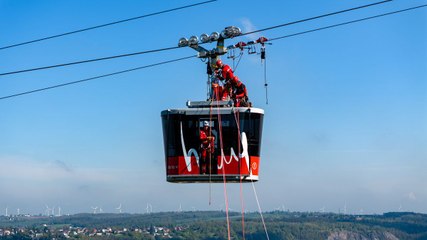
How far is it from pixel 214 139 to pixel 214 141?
0.34 ft

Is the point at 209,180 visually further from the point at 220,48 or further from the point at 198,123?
the point at 220,48

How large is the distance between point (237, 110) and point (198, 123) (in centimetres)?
188

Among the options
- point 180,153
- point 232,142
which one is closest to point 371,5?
point 232,142

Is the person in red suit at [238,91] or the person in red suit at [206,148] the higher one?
the person in red suit at [238,91]

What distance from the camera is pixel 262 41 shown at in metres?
30.0

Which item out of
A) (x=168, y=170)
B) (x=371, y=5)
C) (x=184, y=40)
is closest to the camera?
(x=371, y=5)

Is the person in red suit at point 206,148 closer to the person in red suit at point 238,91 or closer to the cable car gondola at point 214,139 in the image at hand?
the cable car gondola at point 214,139

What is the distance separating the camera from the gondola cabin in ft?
97.2

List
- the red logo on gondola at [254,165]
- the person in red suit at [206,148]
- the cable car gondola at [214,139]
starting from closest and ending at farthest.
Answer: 1. the cable car gondola at [214,139]
2. the person in red suit at [206,148]
3. the red logo on gondola at [254,165]

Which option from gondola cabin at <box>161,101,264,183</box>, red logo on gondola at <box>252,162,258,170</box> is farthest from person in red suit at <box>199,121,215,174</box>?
red logo on gondola at <box>252,162,258,170</box>

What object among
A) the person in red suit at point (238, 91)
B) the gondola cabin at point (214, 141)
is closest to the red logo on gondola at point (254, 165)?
the gondola cabin at point (214, 141)

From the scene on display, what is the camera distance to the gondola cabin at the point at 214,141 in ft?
97.2

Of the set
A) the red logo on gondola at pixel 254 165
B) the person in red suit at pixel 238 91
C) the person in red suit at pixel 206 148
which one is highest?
the person in red suit at pixel 238 91

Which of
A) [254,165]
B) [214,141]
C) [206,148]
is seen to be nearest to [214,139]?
[214,141]
